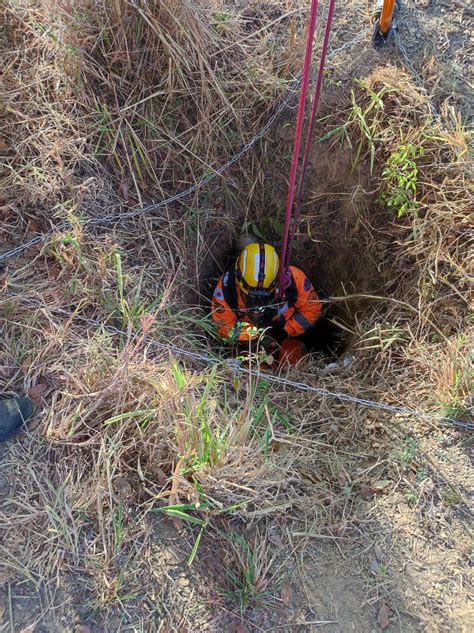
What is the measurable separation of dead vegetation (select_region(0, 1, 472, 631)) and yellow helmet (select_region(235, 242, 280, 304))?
0.24 metres

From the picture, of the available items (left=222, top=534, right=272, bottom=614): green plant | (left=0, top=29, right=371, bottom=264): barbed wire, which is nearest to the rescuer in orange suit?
(left=0, top=29, right=371, bottom=264): barbed wire

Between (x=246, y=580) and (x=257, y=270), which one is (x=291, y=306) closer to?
(x=257, y=270)

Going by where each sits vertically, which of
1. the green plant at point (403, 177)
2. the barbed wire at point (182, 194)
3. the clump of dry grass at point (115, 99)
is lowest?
the green plant at point (403, 177)

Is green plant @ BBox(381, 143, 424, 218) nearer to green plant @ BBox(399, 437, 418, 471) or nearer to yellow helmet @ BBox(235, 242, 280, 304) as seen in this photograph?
yellow helmet @ BBox(235, 242, 280, 304)

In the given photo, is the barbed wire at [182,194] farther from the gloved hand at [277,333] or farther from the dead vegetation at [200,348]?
the gloved hand at [277,333]

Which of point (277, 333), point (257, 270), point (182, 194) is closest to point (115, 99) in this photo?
point (182, 194)

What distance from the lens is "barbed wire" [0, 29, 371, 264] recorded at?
9.08 feet

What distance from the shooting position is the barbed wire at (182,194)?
9.08ft

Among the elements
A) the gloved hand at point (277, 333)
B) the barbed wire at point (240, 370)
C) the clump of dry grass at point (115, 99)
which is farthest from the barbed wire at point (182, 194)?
the gloved hand at point (277, 333)

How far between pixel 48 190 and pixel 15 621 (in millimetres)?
2095

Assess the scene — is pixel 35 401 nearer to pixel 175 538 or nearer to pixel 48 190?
pixel 175 538

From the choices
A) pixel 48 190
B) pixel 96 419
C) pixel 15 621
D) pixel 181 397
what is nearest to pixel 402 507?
pixel 181 397

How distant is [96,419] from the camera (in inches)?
87.9

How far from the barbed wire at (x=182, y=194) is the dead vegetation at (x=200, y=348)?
6 cm
